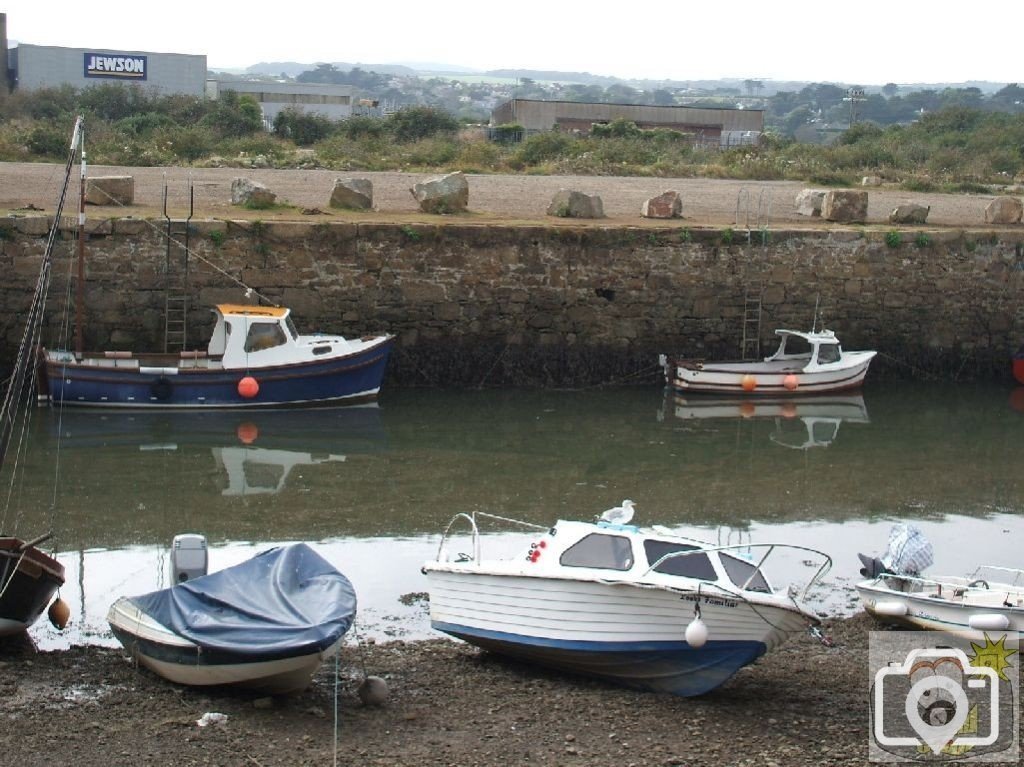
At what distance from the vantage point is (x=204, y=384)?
1942 cm

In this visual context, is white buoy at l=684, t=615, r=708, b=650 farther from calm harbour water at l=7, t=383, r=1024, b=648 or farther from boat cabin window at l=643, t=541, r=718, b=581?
calm harbour water at l=7, t=383, r=1024, b=648

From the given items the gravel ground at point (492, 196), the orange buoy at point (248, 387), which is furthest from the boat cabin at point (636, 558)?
the gravel ground at point (492, 196)

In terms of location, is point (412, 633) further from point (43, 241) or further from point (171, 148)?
point (171, 148)

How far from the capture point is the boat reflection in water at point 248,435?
56.4ft

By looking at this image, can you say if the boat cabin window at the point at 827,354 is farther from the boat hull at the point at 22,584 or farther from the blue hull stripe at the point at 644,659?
the boat hull at the point at 22,584

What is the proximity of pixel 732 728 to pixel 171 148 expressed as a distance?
26.3 metres

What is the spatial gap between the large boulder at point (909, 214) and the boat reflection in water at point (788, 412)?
4307 millimetres

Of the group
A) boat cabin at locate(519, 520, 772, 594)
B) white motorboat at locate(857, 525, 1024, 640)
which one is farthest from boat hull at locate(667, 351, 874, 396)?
boat cabin at locate(519, 520, 772, 594)

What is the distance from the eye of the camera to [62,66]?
57.0 m

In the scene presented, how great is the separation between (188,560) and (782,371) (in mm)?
12711

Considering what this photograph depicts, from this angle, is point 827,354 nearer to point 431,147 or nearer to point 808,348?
point 808,348

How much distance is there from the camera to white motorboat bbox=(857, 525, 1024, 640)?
11.4m

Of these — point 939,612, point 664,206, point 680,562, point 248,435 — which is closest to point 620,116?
point 664,206

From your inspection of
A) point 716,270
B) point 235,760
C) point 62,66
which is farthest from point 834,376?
point 62,66
